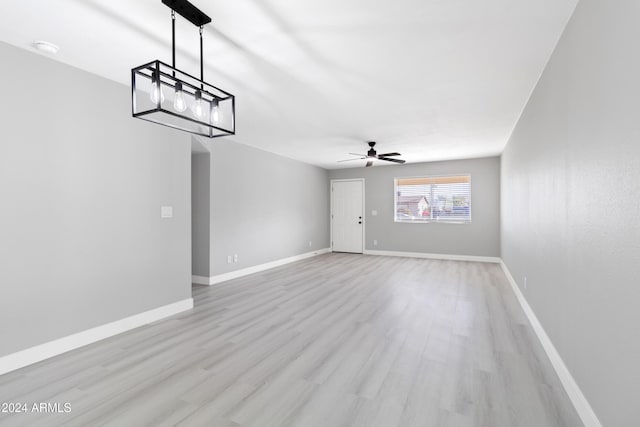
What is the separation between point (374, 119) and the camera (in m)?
4.30

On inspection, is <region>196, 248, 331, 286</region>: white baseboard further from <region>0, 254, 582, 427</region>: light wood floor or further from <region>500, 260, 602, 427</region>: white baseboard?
<region>500, 260, 602, 427</region>: white baseboard

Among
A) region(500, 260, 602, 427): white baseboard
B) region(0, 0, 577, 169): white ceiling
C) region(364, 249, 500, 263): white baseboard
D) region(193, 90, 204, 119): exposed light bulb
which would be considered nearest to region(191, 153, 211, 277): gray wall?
region(0, 0, 577, 169): white ceiling

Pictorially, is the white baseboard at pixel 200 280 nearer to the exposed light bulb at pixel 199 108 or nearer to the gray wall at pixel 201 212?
the gray wall at pixel 201 212

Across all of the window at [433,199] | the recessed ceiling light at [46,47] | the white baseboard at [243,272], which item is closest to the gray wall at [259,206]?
the white baseboard at [243,272]

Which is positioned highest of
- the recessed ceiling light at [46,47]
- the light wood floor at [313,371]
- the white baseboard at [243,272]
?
the recessed ceiling light at [46,47]

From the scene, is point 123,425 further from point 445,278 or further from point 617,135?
point 445,278

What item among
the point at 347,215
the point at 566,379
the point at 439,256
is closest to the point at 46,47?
the point at 566,379

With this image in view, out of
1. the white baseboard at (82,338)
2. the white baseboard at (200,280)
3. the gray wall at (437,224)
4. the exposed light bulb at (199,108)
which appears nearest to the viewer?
the exposed light bulb at (199,108)

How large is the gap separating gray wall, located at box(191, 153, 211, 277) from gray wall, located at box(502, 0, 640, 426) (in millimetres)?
4595

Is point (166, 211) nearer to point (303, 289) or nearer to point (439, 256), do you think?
point (303, 289)

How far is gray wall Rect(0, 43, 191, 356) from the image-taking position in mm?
2383

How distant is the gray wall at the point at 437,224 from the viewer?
7.07 m

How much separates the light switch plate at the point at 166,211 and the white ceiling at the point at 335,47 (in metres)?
1.39

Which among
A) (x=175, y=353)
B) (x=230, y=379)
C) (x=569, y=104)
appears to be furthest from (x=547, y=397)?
(x=175, y=353)
